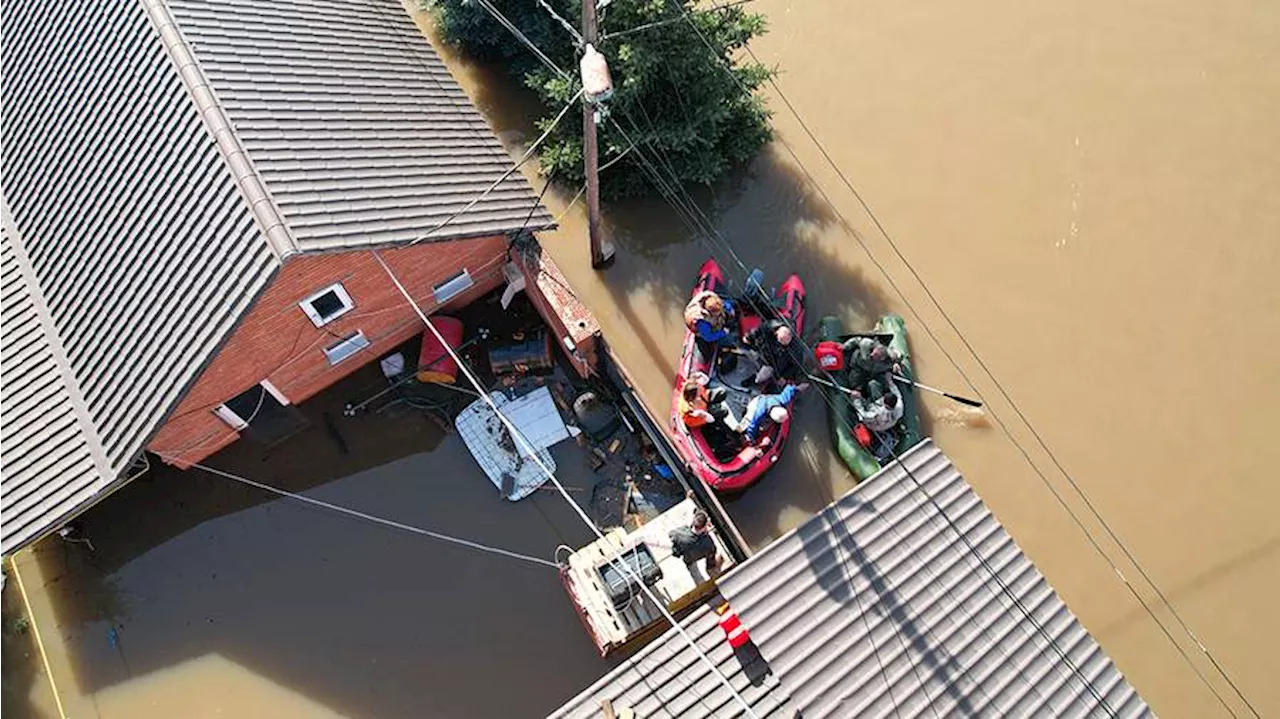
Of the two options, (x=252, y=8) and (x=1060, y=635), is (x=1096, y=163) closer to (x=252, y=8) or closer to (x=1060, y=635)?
(x=1060, y=635)

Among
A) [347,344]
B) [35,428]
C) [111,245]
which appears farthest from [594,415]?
[35,428]

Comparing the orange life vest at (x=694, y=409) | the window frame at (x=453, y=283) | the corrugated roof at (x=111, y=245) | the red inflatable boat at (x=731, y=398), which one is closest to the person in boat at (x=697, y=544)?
the red inflatable boat at (x=731, y=398)

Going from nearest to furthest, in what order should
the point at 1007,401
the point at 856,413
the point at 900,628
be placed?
the point at 900,628 → the point at 856,413 → the point at 1007,401

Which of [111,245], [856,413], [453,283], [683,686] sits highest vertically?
[111,245]

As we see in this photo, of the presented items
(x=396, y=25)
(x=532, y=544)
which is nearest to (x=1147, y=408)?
(x=532, y=544)

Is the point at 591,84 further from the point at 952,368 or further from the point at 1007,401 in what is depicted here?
the point at 1007,401

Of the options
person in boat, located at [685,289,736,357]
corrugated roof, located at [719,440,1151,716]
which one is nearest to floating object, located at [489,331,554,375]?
person in boat, located at [685,289,736,357]

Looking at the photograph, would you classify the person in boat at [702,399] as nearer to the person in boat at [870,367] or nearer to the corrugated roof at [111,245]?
the person in boat at [870,367]
